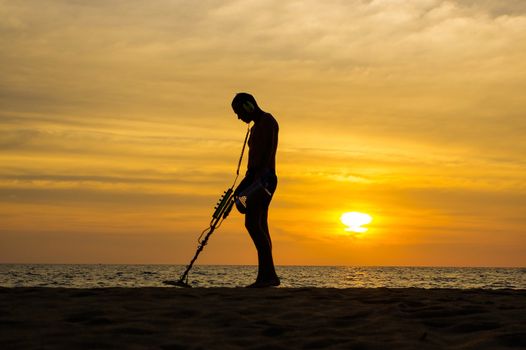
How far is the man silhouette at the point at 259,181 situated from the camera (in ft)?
34.8

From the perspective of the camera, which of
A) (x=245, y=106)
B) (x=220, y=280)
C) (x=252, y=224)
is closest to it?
(x=252, y=224)

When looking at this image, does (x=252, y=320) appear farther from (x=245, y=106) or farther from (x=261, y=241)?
(x=245, y=106)

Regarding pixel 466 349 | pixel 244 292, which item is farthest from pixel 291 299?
pixel 466 349

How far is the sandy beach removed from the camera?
5720 mm

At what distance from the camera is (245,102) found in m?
10.9

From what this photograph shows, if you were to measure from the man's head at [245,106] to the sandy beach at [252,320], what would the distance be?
3073 mm

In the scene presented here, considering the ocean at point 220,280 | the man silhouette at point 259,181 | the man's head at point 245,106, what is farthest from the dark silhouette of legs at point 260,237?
the ocean at point 220,280

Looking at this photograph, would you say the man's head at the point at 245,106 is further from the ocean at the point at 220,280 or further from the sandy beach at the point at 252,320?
the ocean at the point at 220,280

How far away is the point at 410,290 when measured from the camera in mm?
9789

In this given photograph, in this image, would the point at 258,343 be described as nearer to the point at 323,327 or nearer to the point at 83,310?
the point at 323,327

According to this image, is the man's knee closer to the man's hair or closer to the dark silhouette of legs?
the dark silhouette of legs

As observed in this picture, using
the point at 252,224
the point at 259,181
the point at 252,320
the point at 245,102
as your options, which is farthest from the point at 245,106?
the point at 252,320

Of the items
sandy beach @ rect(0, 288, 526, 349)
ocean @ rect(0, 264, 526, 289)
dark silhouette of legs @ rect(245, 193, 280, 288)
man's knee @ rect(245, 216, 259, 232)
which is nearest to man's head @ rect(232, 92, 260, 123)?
dark silhouette of legs @ rect(245, 193, 280, 288)

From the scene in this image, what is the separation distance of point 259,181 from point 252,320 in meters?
4.11
